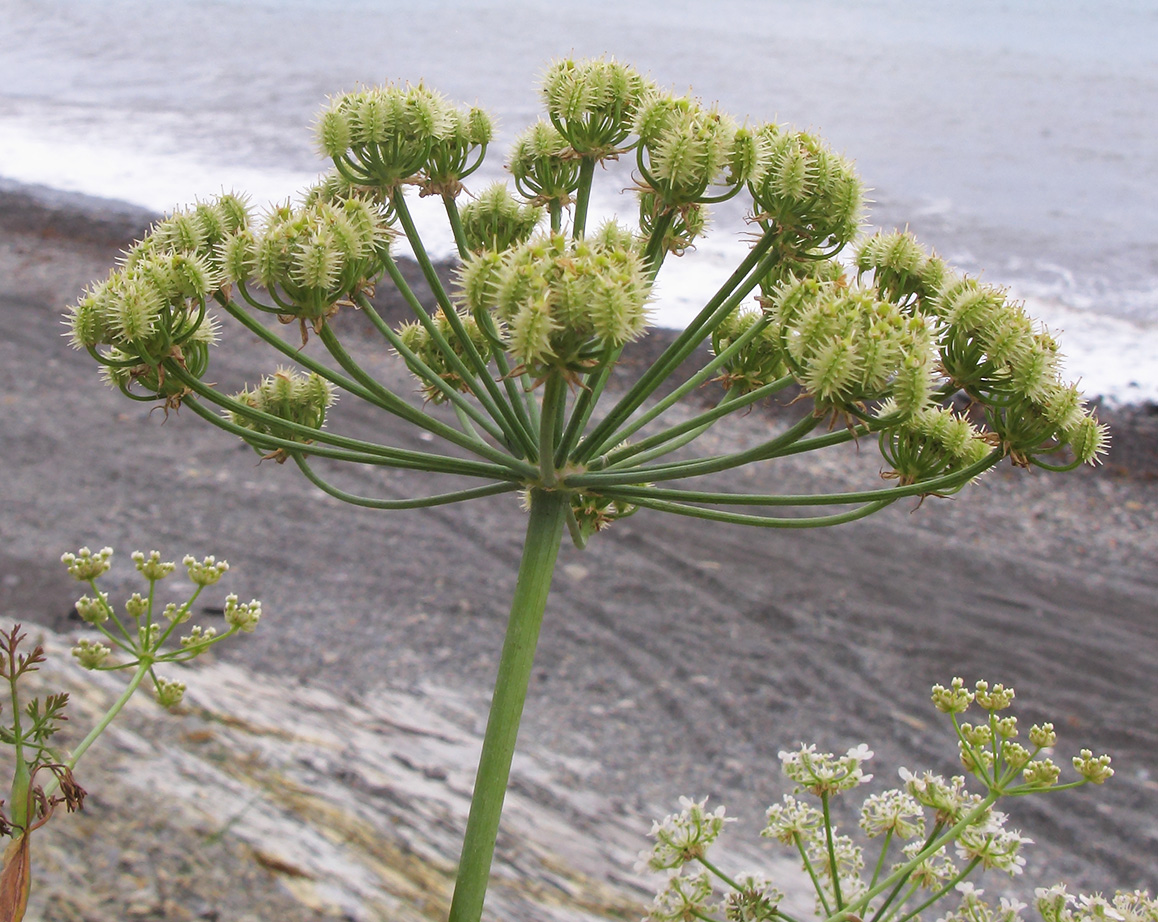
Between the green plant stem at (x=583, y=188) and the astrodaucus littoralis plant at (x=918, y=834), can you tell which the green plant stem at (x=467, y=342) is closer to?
the green plant stem at (x=583, y=188)

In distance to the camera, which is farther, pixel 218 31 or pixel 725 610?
pixel 218 31

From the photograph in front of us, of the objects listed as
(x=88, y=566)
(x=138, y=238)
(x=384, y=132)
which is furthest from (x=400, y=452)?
(x=138, y=238)

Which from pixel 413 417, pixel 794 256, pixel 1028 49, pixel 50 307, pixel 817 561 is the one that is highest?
pixel 1028 49

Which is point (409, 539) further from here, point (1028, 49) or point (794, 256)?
point (1028, 49)

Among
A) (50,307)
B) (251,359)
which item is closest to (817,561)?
(251,359)

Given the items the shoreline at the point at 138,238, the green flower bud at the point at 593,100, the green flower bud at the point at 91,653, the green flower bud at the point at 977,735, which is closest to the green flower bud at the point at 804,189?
the green flower bud at the point at 593,100
